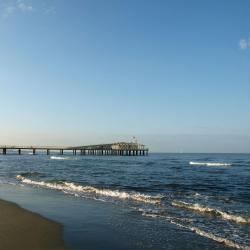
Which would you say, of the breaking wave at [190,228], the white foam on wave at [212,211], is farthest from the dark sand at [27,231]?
the white foam on wave at [212,211]

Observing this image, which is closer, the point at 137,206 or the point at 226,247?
the point at 226,247

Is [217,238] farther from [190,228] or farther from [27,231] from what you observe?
→ [27,231]

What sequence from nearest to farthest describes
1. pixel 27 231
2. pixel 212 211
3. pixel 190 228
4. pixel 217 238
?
pixel 217 238 < pixel 27 231 < pixel 190 228 < pixel 212 211

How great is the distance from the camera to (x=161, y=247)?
8617 mm

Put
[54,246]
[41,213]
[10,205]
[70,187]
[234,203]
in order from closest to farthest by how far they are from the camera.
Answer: [54,246]
[41,213]
[10,205]
[234,203]
[70,187]

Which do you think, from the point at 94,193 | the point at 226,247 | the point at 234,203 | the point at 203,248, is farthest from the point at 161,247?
the point at 94,193

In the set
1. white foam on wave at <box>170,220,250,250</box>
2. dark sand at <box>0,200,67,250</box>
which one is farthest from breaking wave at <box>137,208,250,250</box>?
dark sand at <box>0,200,67,250</box>

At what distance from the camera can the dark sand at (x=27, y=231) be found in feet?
27.5

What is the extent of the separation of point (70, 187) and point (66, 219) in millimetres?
11041

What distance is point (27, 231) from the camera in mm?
9820

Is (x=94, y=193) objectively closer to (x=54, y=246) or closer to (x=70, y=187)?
(x=70, y=187)

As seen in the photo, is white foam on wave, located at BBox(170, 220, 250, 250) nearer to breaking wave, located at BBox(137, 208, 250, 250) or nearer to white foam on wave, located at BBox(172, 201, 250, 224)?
breaking wave, located at BBox(137, 208, 250, 250)

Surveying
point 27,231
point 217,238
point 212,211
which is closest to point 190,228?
point 217,238

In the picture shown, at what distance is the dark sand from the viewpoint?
838 centimetres
